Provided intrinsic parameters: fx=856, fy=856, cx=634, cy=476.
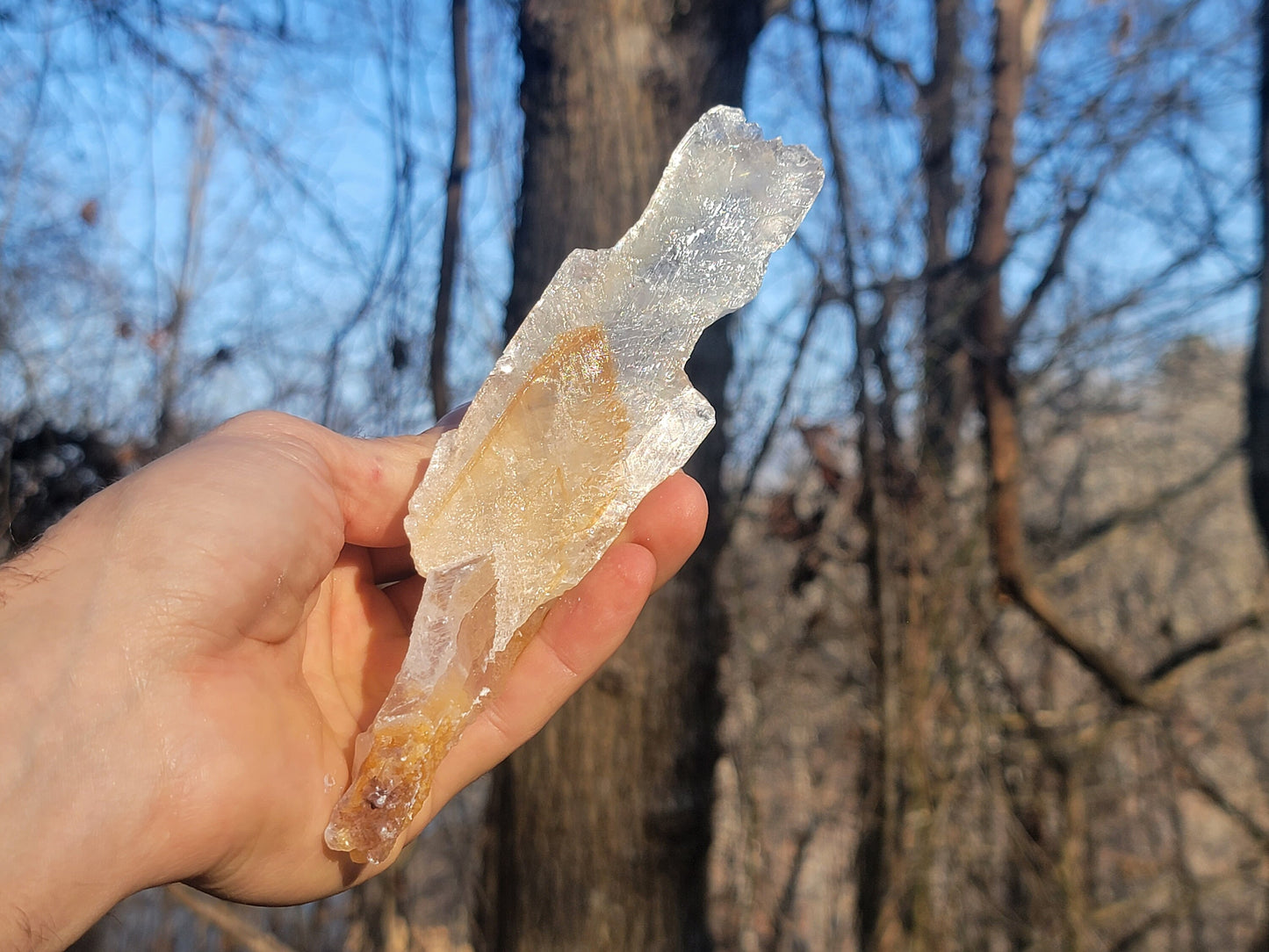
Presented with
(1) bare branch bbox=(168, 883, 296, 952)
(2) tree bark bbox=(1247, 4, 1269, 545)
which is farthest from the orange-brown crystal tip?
(1) bare branch bbox=(168, 883, 296, 952)

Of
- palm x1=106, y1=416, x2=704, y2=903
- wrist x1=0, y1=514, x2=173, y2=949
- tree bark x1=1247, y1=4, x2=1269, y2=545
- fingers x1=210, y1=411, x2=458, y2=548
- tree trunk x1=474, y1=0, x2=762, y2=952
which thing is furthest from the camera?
tree bark x1=1247, y1=4, x2=1269, y2=545

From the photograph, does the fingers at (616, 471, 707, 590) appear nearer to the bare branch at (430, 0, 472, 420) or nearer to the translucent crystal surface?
the translucent crystal surface

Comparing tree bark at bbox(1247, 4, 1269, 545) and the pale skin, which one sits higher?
tree bark at bbox(1247, 4, 1269, 545)

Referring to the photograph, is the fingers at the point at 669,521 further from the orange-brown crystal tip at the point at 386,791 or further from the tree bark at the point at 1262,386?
the tree bark at the point at 1262,386

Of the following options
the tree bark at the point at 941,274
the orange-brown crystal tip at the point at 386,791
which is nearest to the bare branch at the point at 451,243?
the tree bark at the point at 941,274

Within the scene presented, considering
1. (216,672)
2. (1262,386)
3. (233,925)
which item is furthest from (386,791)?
(233,925)

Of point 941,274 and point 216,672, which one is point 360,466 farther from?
point 941,274

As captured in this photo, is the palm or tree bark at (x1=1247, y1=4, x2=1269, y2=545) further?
tree bark at (x1=1247, y1=4, x2=1269, y2=545)
